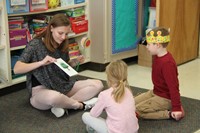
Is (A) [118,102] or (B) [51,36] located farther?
(B) [51,36]

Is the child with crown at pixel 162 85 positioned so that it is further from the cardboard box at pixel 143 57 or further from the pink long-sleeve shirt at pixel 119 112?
the cardboard box at pixel 143 57

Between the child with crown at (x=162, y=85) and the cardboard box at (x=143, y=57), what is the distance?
1.32 m

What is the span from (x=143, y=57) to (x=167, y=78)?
1.55 m

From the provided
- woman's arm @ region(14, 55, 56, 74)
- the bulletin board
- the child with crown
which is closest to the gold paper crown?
the child with crown

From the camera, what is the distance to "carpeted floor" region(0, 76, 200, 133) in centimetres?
246

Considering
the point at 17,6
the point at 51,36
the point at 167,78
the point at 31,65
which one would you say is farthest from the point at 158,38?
the point at 17,6

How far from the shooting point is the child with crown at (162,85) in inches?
99.3

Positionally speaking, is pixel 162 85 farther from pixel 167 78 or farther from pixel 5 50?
pixel 5 50

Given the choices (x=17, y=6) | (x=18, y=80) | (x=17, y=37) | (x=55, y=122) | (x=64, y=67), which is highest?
(x=17, y=6)

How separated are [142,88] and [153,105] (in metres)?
0.68

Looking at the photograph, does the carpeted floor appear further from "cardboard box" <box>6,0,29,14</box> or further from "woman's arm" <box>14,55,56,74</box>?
"cardboard box" <box>6,0,29,14</box>

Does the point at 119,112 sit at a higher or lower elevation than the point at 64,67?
lower

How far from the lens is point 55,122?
2574mm

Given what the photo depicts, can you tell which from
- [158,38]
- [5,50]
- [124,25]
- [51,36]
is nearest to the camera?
[158,38]
